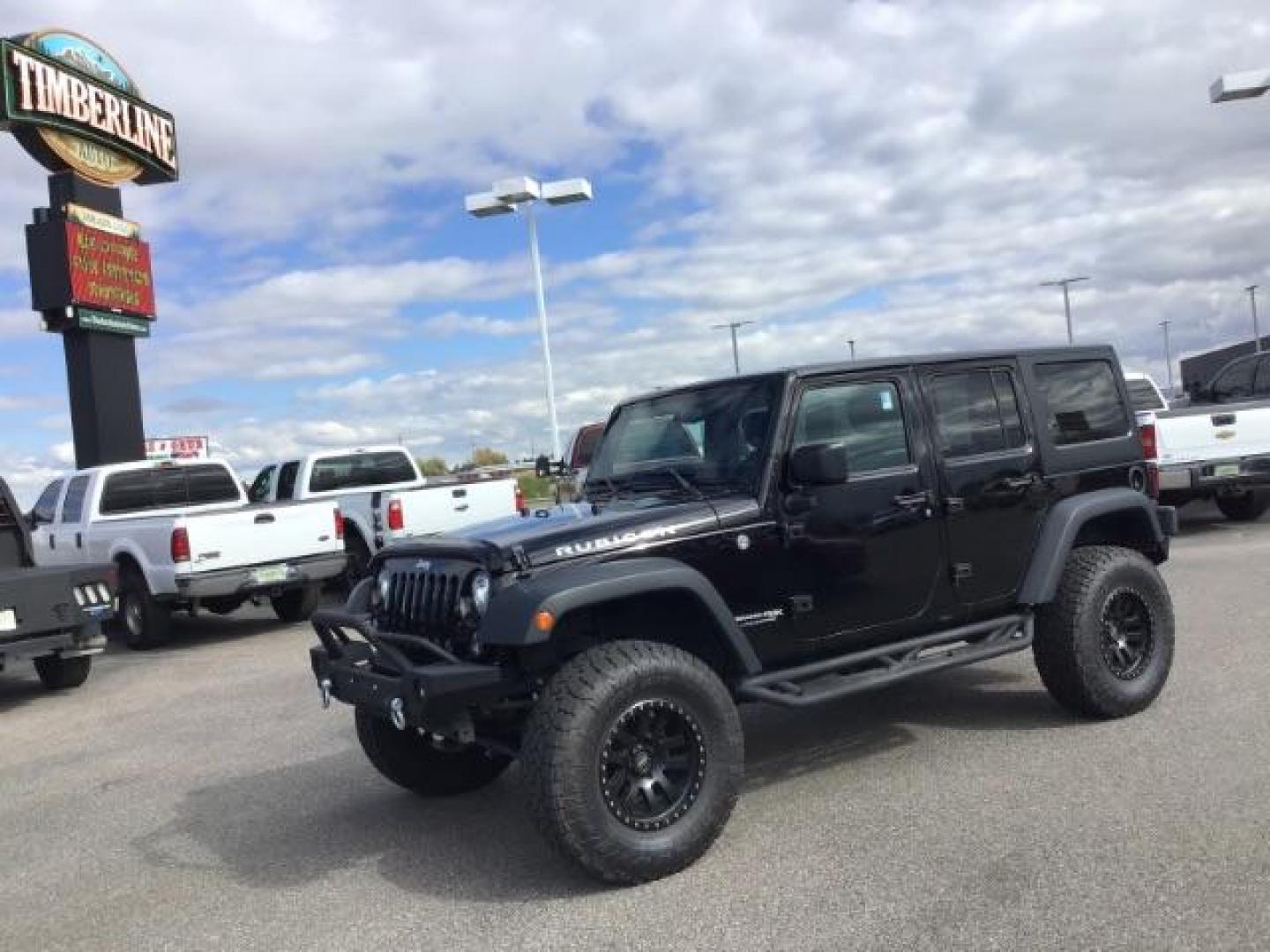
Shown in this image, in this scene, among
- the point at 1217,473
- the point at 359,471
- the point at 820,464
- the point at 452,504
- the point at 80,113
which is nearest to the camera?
the point at 820,464

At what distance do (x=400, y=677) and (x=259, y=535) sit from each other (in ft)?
25.6

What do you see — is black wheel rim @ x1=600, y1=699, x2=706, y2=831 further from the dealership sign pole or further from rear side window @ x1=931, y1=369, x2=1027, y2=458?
the dealership sign pole

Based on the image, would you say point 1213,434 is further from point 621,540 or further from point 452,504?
point 621,540

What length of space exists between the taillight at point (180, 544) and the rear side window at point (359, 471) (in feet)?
12.3

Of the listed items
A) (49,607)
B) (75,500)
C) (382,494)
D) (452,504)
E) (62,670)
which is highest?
(75,500)

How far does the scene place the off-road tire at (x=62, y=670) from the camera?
9312 millimetres

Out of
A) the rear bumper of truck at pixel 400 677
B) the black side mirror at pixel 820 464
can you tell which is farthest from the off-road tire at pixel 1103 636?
the rear bumper of truck at pixel 400 677

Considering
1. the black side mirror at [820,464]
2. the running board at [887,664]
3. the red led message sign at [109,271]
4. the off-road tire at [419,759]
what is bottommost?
the off-road tire at [419,759]

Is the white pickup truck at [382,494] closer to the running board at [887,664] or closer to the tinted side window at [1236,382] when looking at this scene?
the running board at [887,664]

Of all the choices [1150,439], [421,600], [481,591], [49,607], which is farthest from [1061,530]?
[1150,439]

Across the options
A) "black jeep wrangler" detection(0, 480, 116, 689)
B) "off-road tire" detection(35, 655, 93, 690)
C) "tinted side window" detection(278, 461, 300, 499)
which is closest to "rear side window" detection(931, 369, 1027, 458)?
"black jeep wrangler" detection(0, 480, 116, 689)

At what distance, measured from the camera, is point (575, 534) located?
4.48 m

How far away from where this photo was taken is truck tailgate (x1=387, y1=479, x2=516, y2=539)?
43.0ft

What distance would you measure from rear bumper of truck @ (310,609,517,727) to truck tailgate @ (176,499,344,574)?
6813 mm
